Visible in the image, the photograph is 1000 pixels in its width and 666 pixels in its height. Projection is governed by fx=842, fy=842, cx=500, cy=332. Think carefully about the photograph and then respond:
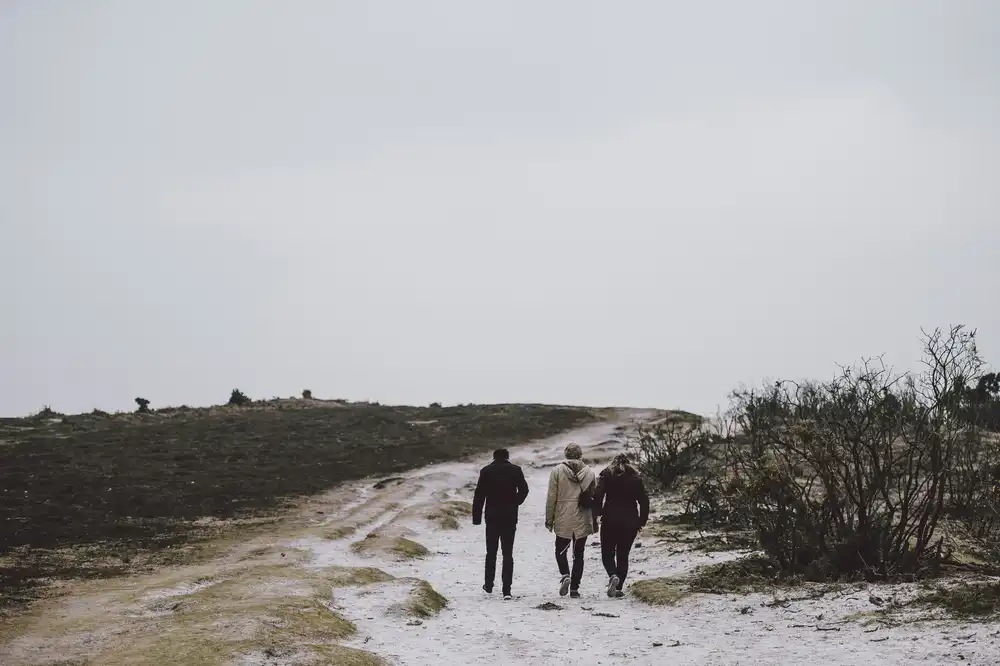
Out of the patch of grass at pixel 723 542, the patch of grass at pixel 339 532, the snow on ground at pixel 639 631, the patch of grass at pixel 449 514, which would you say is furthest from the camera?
the patch of grass at pixel 449 514

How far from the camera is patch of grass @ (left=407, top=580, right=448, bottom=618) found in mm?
10730

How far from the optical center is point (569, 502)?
1177 centimetres

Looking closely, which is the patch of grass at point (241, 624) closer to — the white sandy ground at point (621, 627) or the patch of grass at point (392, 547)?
the white sandy ground at point (621, 627)

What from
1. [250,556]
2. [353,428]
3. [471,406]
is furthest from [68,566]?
[471,406]

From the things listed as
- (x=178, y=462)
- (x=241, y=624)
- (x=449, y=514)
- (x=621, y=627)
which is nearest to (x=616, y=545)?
(x=621, y=627)

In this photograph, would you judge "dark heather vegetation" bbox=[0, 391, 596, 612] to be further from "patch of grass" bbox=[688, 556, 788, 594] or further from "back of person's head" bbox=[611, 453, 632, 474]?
"patch of grass" bbox=[688, 556, 788, 594]

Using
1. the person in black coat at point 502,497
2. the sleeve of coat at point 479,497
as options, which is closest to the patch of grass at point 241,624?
the sleeve of coat at point 479,497

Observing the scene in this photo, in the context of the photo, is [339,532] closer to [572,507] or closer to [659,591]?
[572,507]

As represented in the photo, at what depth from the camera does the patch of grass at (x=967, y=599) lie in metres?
8.13

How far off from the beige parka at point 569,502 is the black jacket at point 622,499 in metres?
0.24

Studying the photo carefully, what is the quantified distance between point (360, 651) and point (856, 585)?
600 cm

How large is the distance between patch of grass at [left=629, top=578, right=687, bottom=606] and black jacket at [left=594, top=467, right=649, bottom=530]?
91cm

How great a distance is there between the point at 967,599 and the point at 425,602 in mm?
6371

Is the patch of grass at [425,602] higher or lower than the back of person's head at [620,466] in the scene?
lower
